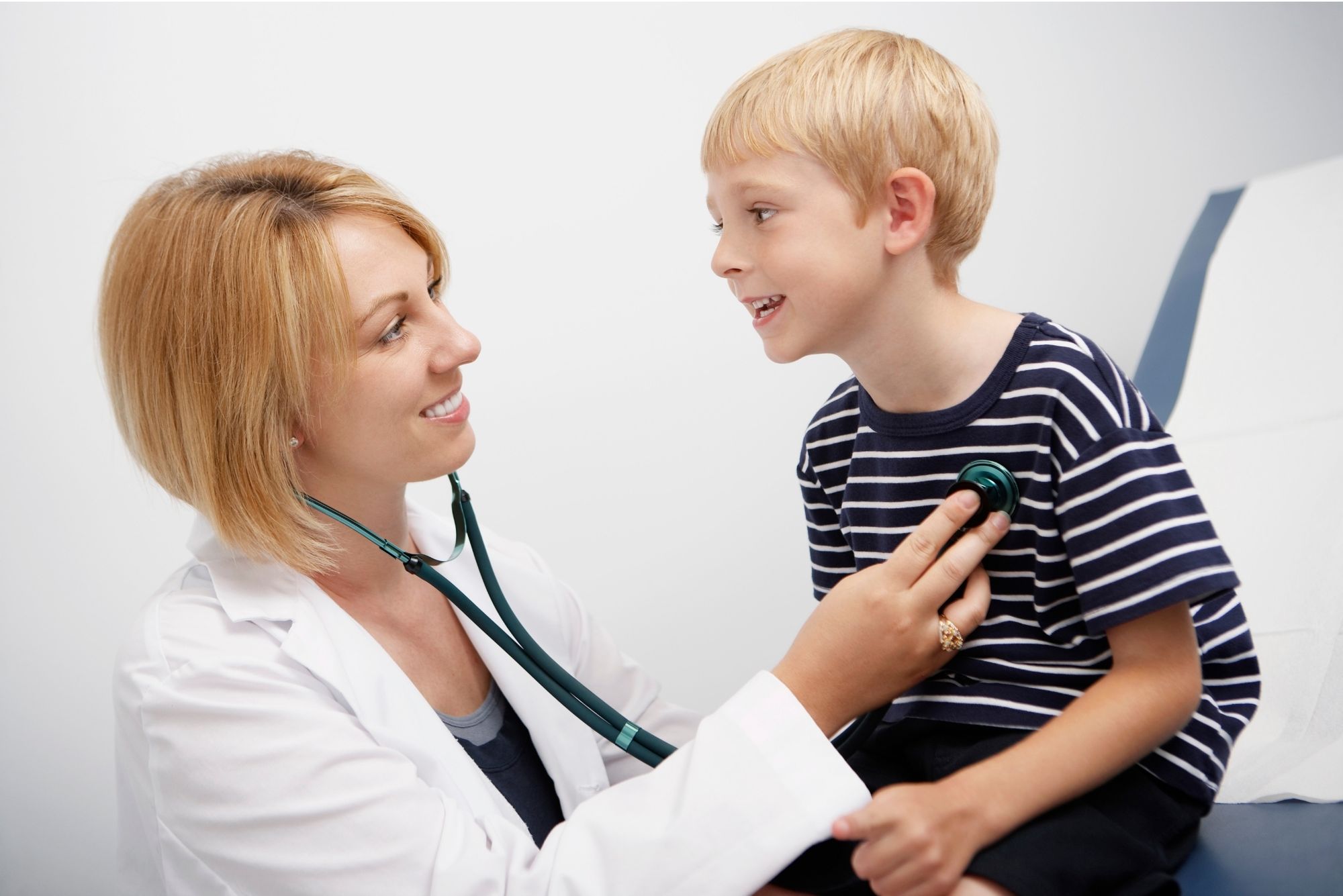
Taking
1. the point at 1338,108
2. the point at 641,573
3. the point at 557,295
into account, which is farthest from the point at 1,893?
the point at 1338,108

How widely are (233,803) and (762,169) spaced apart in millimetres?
813

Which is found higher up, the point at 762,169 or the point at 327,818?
the point at 762,169

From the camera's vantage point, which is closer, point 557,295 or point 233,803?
point 233,803

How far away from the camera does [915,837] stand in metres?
0.98

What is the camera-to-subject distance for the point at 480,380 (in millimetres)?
2291

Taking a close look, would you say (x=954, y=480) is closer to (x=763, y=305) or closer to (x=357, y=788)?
(x=763, y=305)

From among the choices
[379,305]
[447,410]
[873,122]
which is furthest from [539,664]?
[873,122]

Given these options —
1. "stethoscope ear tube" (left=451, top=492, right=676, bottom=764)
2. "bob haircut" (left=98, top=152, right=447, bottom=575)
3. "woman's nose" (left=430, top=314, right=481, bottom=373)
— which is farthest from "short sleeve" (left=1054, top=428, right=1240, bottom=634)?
"bob haircut" (left=98, top=152, right=447, bottom=575)

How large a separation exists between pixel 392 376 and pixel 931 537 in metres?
0.59

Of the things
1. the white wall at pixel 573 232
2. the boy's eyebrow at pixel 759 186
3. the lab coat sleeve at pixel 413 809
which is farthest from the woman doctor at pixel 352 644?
the white wall at pixel 573 232

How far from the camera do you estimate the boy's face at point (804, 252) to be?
3.83 feet

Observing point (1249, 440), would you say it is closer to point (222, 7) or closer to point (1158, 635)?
point (1158, 635)

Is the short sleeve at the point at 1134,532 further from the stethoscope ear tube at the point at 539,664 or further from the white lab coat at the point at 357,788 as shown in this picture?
the stethoscope ear tube at the point at 539,664

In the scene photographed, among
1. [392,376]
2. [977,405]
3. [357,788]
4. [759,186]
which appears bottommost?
[357,788]
